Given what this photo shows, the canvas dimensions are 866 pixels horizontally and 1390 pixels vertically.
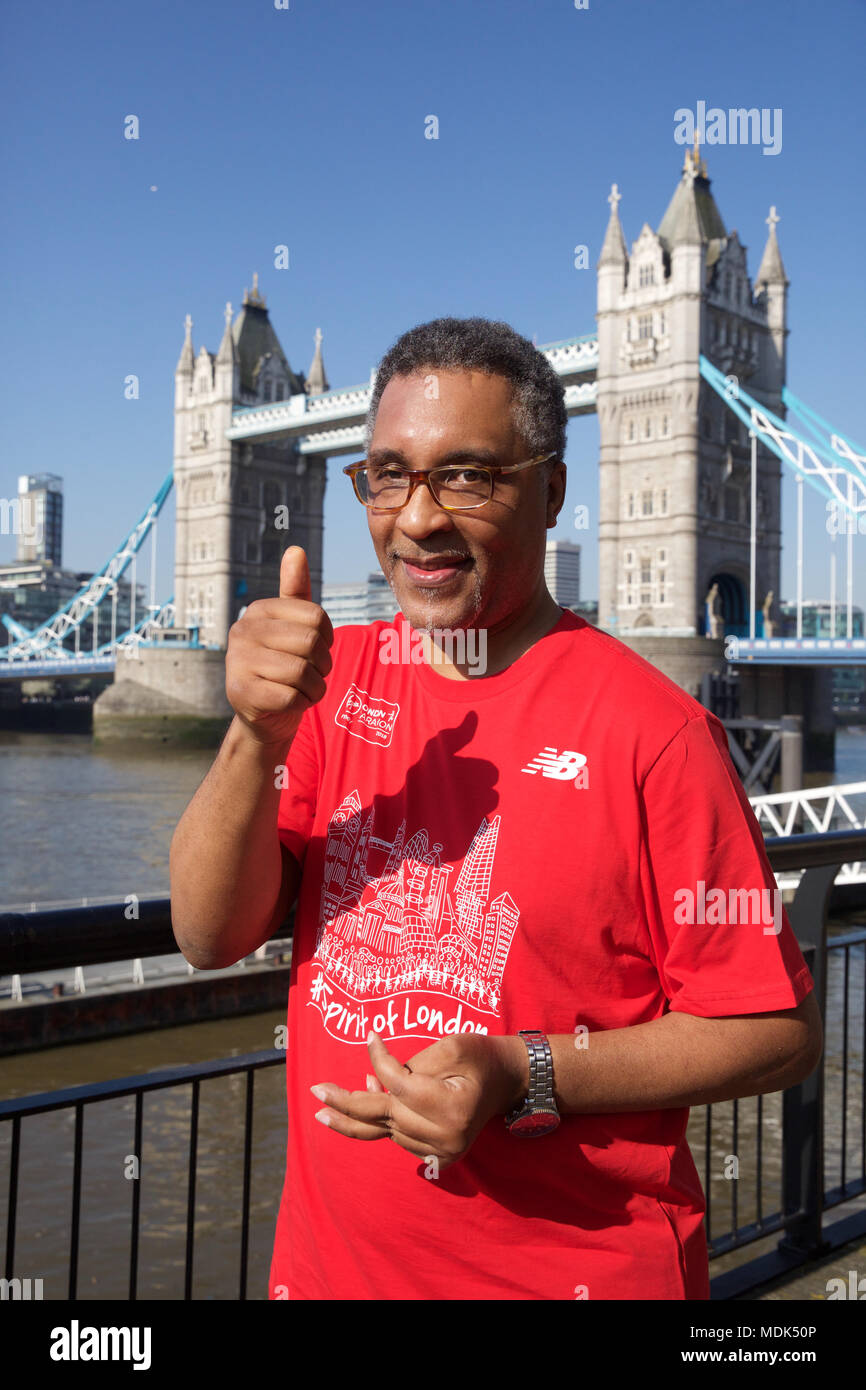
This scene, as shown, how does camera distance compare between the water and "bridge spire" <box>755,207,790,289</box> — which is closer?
the water

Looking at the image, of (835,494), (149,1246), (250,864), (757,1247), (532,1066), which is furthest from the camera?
(835,494)

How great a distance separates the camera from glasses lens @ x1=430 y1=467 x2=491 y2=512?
43.4 inches

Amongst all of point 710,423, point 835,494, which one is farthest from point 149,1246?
point 710,423

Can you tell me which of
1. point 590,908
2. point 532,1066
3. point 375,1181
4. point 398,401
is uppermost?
point 398,401

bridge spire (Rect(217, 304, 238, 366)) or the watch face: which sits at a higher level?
bridge spire (Rect(217, 304, 238, 366))

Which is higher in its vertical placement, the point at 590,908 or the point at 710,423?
the point at 710,423

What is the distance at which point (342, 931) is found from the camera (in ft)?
3.66

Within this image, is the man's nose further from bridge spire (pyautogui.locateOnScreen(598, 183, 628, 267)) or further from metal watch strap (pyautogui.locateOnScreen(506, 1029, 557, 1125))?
bridge spire (pyautogui.locateOnScreen(598, 183, 628, 267))

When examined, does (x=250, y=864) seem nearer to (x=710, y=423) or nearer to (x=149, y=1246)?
(x=149, y=1246)

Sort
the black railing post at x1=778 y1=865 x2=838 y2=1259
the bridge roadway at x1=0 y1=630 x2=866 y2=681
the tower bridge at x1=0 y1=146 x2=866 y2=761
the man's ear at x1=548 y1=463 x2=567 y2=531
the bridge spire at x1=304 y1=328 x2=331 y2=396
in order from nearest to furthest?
the man's ear at x1=548 y1=463 x2=567 y2=531, the black railing post at x1=778 y1=865 x2=838 y2=1259, the bridge roadway at x1=0 y1=630 x2=866 y2=681, the tower bridge at x1=0 y1=146 x2=866 y2=761, the bridge spire at x1=304 y1=328 x2=331 y2=396

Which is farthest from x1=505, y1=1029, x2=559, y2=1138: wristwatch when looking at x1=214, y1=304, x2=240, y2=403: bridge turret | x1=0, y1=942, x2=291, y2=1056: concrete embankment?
x1=214, y1=304, x2=240, y2=403: bridge turret

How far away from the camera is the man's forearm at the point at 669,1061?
100cm

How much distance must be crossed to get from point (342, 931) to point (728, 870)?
0.35 metres

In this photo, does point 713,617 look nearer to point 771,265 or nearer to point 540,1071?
point 771,265
